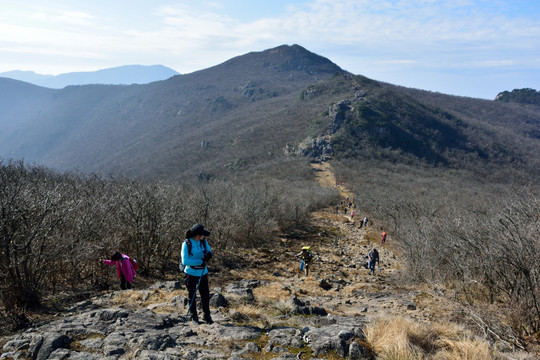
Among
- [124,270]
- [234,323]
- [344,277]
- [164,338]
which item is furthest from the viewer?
[344,277]

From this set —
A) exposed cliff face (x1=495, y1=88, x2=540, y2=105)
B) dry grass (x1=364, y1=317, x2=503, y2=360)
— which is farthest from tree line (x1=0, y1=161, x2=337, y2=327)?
exposed cliff face (x1=495, y1=88, x2=540, y2=105)

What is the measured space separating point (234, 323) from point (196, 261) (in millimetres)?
1370

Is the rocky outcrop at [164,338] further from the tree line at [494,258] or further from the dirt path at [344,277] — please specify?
the tree line at [494,258]

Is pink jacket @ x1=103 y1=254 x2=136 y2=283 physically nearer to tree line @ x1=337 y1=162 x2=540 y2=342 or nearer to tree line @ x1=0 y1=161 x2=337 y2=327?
tree line @ x1=0 y1=161 x2=337 y2=327

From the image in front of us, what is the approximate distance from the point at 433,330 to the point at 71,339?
5.80 metres

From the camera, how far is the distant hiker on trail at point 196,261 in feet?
17.5

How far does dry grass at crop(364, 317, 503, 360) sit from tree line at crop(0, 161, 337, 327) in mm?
6192

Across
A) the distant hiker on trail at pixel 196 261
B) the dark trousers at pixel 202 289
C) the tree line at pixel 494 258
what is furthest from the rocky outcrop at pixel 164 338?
the tree line at pixel 494 258

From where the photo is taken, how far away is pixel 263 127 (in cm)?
8588

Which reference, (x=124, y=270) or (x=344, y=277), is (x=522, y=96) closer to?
(x=344, y=277)

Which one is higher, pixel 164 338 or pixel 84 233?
pixel 84 233

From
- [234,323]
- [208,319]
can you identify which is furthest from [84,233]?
[234,323]

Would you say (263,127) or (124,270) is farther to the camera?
(263,127)

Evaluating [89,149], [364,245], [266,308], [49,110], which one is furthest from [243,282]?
[49,110]
